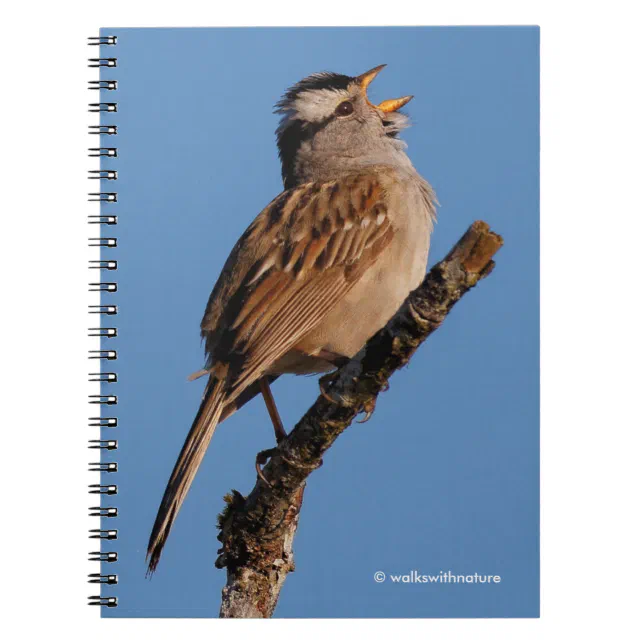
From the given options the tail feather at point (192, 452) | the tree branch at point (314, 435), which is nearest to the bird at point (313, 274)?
the tail feather at point (192, 452)

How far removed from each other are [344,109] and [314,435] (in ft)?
5.77

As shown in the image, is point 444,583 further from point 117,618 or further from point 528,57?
point 528,57

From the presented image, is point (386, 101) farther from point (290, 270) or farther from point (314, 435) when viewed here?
point (314, 435)

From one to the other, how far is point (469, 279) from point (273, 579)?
5.37 feet

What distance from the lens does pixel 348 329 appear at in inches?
156

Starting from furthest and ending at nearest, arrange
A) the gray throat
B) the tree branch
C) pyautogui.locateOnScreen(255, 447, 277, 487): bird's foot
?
the gray throat < pyautogui.locateOnScreen(255, 447, 277, 487): bird's foot < the tree branch

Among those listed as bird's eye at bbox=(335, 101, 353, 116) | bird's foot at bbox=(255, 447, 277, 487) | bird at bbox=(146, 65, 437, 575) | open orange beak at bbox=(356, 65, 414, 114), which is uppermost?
open orange beak at bbox=(356, 65, 414, 114)

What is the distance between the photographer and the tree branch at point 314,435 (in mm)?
3109

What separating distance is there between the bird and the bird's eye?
0.17 ft

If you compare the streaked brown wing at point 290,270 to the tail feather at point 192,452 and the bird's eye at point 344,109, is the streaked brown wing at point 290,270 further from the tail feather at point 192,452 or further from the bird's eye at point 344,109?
the bird's eye at point 344,109

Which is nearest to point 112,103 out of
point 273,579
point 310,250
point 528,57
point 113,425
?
point 310,250

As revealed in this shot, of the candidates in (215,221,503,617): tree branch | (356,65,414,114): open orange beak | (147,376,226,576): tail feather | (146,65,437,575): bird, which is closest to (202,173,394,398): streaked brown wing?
(146,65,437,575): bird

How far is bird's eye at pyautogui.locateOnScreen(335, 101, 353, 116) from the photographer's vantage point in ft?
14.8

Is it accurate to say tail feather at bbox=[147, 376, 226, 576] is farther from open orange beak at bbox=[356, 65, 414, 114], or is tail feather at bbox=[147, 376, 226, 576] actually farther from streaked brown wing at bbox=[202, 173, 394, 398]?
open orange beak at bbox=[356, 65, 414, 114]
